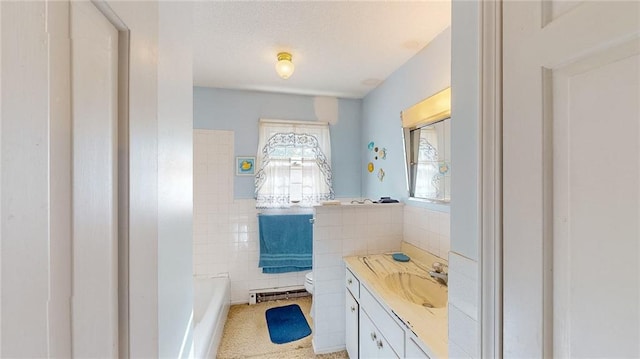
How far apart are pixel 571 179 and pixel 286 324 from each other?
2.51 m

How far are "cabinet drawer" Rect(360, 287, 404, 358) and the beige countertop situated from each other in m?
0.05

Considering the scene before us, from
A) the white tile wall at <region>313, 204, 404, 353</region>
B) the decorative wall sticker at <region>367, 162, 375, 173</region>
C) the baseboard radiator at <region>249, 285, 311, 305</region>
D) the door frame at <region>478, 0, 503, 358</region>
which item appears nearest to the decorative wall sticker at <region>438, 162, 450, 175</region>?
the white tile wall at <region>313, 204, 404, 353</region>

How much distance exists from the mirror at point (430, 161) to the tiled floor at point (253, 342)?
1.41 m

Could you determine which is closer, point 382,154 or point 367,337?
point 367,337

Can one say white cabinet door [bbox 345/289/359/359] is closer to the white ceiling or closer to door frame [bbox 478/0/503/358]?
door frame [bbox 478/0/503/358]

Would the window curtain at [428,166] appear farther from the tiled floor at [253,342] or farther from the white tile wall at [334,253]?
the tiled floor at [253,342]

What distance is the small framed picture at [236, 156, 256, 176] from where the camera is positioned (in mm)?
2842

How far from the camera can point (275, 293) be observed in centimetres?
288

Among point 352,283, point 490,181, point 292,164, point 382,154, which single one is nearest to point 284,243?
point 292,164

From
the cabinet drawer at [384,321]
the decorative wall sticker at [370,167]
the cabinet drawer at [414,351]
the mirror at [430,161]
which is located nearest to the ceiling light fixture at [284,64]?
the mirror at [430,161]

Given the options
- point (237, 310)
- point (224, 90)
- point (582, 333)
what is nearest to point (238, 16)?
point (224, 90)

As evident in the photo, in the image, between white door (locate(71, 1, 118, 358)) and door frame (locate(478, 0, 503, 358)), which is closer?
white door (locate(71, 1, 118, 358))

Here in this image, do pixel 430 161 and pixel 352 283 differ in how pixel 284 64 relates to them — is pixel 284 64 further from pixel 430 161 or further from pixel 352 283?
pixel 352 283

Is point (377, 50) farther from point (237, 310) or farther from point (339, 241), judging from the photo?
point (237, 310)
